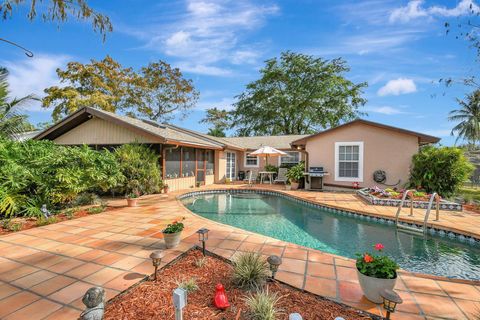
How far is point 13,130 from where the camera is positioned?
373 inches

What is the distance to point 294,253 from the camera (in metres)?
4.03

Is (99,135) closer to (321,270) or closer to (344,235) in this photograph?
(344,235)

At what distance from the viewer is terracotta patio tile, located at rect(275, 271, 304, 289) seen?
9.65 feet

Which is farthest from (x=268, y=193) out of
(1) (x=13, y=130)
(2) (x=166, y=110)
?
(2) (x=166, y=110)

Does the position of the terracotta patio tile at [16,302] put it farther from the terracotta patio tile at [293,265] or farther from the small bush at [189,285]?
the terracotta patio tile at [293,265]

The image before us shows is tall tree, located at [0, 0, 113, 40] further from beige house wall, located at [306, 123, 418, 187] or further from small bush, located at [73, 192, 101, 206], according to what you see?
beige house wall, located at [306, 123, 418, 187]

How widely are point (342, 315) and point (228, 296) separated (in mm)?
1228

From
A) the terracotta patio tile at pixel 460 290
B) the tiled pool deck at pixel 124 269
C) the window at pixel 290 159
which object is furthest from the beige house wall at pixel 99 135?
the terracotta patio tile at pixel 460 290

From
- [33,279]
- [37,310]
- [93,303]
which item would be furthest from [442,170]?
[33,279]

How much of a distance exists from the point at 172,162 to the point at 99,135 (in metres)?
3.83

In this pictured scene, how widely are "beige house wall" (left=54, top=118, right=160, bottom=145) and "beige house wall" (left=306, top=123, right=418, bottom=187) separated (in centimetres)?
894

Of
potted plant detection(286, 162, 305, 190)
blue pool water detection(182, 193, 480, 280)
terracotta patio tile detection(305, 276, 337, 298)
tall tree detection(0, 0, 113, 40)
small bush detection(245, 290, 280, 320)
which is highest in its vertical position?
tall tree detection(0, 0, 113, 40)

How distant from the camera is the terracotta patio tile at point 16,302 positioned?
96.6 inches

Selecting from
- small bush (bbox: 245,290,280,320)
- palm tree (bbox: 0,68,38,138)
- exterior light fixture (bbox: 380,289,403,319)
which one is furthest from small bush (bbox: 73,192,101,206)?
exterior light fixture (bbox: 380,289,403,319)
